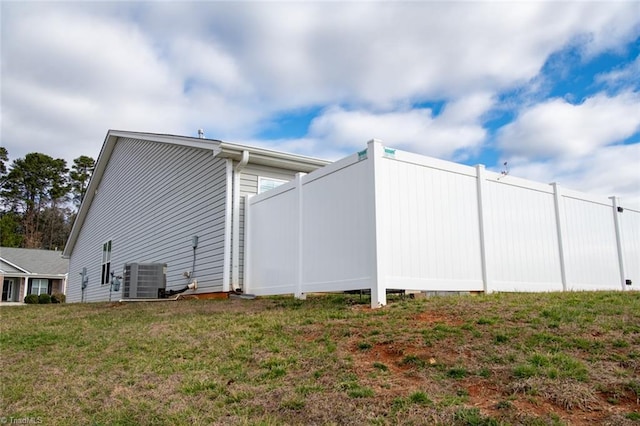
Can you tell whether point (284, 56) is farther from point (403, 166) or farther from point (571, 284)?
point (571, 284)

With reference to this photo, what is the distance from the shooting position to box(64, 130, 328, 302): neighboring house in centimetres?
1071

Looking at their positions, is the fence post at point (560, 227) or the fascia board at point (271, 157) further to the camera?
the fascia board at point (271, 157)

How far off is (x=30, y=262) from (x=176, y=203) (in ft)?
78.9

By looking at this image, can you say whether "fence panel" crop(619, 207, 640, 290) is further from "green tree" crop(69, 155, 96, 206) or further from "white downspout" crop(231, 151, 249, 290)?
"green tree" crop(69, 155, 96, 206)

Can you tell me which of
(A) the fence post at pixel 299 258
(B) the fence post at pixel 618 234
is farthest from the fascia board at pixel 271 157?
(B) the fence post at pixel 618 234

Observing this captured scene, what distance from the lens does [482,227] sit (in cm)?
784

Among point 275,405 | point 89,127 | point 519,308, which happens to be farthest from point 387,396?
point 89,127

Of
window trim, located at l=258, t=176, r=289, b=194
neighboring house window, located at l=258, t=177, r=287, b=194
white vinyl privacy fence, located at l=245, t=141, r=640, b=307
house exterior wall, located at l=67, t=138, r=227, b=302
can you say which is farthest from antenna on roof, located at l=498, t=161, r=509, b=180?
house exterior wall, located at l=67, t=138, r=227, b=302

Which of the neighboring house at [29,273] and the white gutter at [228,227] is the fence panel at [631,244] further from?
the neighboring house at [29,273]

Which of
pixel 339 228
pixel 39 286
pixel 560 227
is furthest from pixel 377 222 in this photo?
pixel 39 286

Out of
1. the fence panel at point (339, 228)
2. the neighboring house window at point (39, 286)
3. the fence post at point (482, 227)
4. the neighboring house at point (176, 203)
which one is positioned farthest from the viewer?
the neighboring house window at point (39, 286)

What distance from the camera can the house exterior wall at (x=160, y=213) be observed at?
11.3m

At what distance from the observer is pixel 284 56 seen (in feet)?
32.1

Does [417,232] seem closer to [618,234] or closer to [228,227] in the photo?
[228,227]
